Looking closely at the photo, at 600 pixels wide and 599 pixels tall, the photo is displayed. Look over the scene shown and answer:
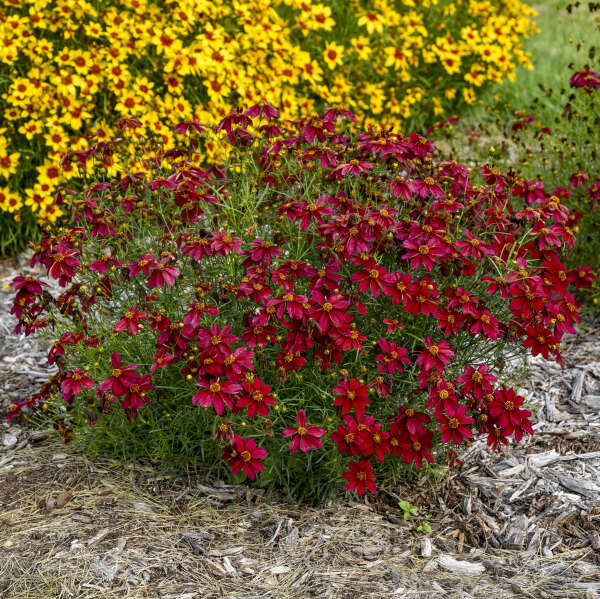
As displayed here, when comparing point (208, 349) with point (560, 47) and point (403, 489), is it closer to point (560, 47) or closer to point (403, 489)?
point (403, 489)

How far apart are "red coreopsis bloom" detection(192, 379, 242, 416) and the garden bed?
0.67 metres

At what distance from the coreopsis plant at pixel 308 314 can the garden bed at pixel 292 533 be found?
0.51ft

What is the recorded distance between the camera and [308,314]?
95.0 inches

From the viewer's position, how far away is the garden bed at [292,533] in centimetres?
251

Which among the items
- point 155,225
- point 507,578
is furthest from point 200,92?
point 507,578

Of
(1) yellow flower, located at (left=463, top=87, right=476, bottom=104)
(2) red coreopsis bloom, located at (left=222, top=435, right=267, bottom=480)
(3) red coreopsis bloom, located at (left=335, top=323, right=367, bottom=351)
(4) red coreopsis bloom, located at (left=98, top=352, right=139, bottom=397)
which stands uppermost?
(1) yellow flower, located at (left=463, top=87, right=476, bottom=104)

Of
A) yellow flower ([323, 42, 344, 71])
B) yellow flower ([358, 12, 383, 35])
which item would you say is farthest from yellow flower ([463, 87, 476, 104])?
yellow flower ([323, 42, 344, 71])

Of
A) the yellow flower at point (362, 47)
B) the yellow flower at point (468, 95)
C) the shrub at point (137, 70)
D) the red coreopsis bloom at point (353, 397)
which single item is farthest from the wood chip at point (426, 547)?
the yellow flower at point (468, 95)

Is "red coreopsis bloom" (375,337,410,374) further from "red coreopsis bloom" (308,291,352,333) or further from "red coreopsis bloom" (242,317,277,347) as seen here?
"red coreopsis bloom" (242,317,277,347)

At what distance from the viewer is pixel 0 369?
3928mm

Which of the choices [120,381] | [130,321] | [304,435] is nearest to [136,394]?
[120,381]

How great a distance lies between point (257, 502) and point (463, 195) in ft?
5.00

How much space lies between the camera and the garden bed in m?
2.51

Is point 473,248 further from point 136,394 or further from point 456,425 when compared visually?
point 136,394
